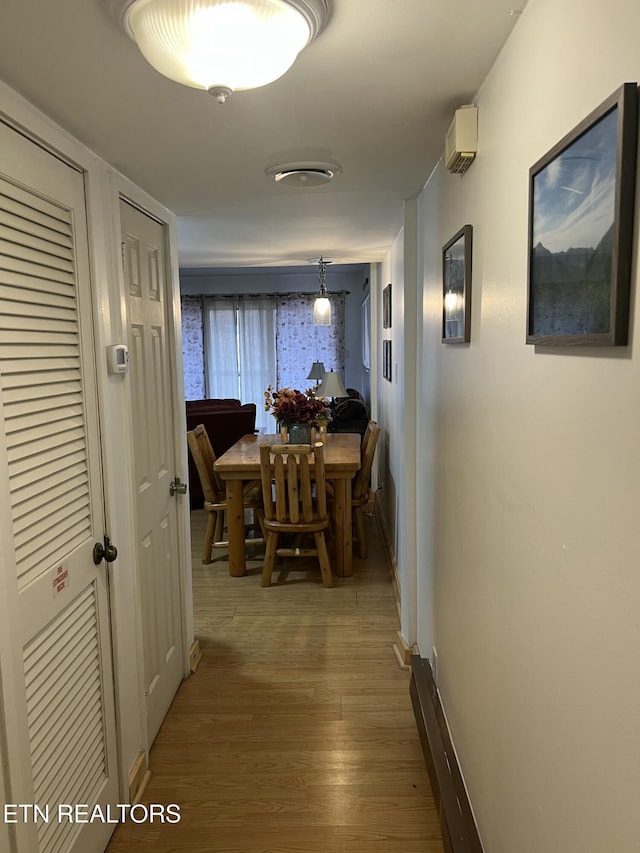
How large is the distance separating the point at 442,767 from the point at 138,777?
1.05m

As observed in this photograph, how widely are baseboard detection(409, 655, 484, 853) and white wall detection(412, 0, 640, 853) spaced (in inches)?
2.1

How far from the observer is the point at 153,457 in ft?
7.68

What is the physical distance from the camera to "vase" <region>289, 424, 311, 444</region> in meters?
4.11

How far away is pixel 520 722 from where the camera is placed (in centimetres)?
114

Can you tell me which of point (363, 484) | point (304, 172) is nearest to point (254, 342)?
point (363, 484)

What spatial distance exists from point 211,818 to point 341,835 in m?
0.43

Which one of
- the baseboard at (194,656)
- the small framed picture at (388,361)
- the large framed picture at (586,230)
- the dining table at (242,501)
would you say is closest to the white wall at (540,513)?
the large framed picture at (586,230)

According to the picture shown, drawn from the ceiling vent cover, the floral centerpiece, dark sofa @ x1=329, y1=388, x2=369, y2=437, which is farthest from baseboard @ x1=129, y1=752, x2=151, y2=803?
dark sofa @ x1=329, y1=388, x2=369, y2=437

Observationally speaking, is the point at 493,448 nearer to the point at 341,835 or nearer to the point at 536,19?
the point at 536,19

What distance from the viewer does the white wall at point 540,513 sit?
0.72 m

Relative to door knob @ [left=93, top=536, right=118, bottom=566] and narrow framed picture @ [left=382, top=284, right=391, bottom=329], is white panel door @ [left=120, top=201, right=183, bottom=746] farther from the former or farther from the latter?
narrow framed picture @ [left=382, top=284, right=391, bottom=329]

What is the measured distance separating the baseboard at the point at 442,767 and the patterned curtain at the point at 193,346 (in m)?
6.24

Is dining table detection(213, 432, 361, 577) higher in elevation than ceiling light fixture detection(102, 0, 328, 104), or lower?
lower

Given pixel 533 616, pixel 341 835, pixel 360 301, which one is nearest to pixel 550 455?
pixel 533 616
